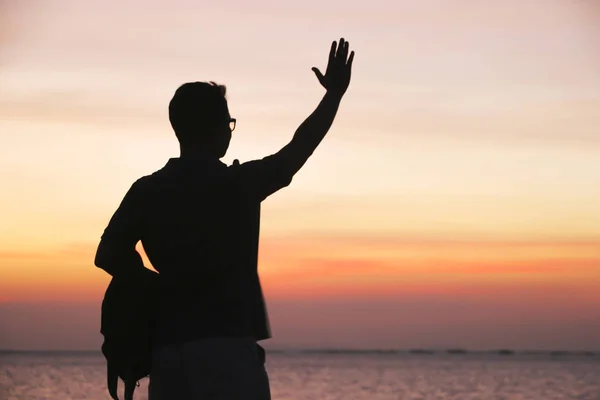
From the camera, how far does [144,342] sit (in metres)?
3.08

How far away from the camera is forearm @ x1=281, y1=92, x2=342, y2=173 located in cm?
314

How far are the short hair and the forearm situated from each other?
9.1 inches

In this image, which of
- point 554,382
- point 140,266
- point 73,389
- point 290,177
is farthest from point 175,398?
point 554,382

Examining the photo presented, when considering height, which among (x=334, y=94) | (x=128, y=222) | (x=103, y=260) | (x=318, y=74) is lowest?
(x=103, y=260)

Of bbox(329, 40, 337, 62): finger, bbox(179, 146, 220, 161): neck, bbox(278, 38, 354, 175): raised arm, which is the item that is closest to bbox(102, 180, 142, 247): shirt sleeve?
bbox(179, 146, 220, 161): neck

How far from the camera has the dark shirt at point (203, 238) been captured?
298 cm

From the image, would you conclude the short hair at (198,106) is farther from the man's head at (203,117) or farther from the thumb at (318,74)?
the thumb at (318,74)

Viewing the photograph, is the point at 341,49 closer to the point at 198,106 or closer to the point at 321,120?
the point at 321,120

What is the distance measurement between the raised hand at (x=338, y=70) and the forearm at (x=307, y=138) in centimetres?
15

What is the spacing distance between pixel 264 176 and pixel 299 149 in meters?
0.15

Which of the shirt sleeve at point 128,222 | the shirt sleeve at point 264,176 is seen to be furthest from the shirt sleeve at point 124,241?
the shirt sleeve at point 264,176

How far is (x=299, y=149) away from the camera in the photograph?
3154 millimetres

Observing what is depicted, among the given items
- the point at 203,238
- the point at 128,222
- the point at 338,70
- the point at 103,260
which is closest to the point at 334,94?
the point at 338,70

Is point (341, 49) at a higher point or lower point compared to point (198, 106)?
higher
